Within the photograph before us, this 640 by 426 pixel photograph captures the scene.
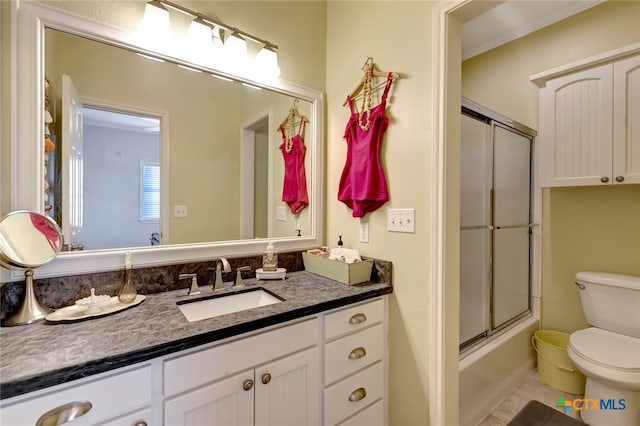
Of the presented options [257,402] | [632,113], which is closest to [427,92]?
[257,402]

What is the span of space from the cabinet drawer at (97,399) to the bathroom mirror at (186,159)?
54 cm

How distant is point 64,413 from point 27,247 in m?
0.58

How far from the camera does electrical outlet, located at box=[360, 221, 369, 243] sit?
5.09 feet

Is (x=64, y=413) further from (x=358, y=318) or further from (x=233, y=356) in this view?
(x=358, y=318)

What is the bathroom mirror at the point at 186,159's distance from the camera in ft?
3.19

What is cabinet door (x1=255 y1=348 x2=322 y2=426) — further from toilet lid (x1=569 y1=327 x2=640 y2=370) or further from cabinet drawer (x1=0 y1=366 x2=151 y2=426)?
toilet lid (x1=569 y1=327 x2=640 y2=370)

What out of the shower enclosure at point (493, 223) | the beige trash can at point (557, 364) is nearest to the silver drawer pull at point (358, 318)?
the shower enclosure at point (493, 223)

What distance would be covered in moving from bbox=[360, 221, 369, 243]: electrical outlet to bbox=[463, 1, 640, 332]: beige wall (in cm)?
182

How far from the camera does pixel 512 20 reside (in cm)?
224

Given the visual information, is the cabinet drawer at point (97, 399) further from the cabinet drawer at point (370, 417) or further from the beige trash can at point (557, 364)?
the beige trash can at point (557, 364)

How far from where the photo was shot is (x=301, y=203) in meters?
1.77

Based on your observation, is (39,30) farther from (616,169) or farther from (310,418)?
(616,169)

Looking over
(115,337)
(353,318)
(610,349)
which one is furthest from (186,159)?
(610,349)

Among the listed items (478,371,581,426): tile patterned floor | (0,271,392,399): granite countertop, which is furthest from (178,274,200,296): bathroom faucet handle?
(478,371,581,426): tile patterned floor
